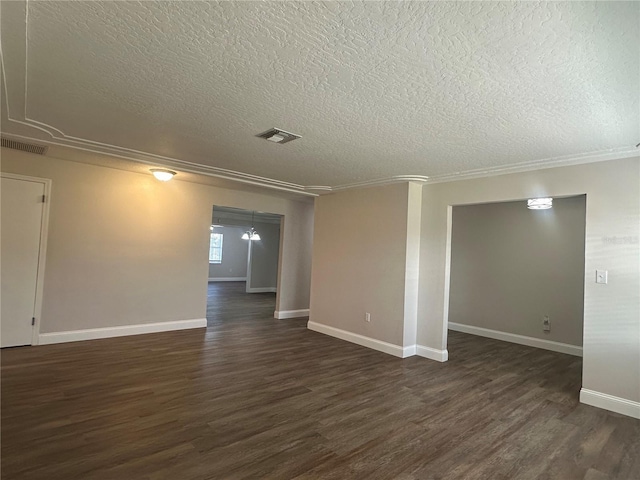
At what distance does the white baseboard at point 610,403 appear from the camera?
10.1 ft

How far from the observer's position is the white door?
410 cm

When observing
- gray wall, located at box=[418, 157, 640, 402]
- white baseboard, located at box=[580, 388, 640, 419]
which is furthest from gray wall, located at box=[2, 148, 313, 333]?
white baseboard, located at box=[580, 388, 640, 419]

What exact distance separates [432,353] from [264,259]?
7879mm

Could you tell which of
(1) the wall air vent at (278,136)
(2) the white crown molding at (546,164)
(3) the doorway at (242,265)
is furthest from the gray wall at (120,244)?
(2) the white crown molding at (546,164)

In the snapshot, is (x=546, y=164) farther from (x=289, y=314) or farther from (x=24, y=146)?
(x=24, y=146)

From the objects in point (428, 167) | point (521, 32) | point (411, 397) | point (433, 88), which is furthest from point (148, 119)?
point (411, 397)

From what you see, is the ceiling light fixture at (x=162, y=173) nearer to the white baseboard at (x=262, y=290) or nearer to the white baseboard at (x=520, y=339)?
the white baseboard at (x=520, y=339)

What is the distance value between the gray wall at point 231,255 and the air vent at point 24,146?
376 inches

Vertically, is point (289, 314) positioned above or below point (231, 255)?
below

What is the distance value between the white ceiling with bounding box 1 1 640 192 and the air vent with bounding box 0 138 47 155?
1.14ft

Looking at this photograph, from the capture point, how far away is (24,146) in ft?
12.8

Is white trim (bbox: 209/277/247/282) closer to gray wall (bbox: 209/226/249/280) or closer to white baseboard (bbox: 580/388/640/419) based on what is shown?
gray wall (bbox: 209/226/249/280)

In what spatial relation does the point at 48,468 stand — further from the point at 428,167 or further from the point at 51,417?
the point at 428,167

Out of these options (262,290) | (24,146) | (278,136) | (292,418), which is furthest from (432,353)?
(262,290)
